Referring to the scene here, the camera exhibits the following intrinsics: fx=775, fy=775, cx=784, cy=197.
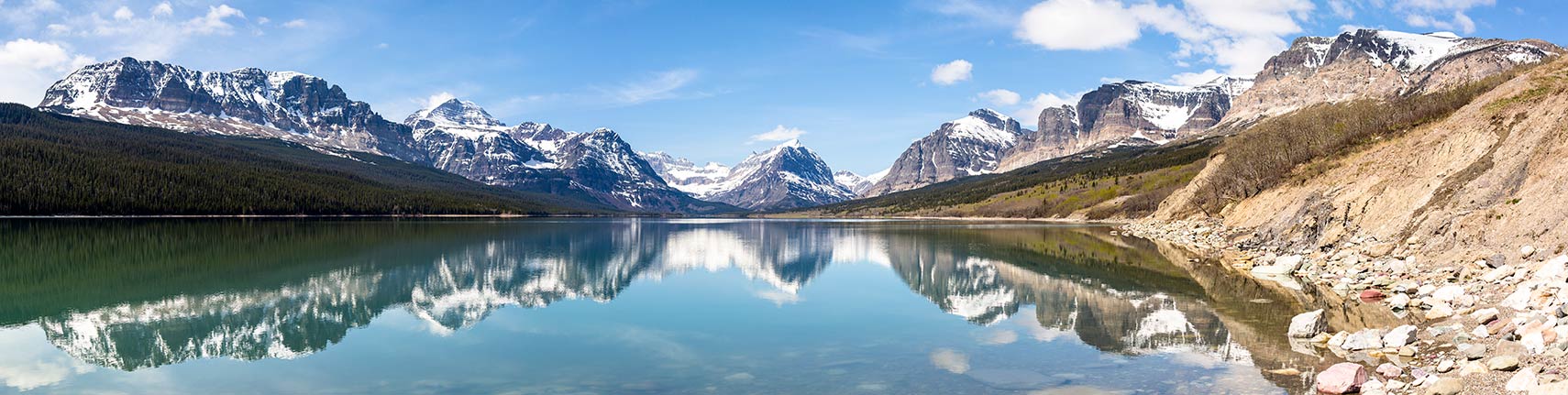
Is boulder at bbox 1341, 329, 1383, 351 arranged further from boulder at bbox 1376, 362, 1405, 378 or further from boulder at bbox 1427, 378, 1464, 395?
boulder at bbox 1427, 378, 1464, 395

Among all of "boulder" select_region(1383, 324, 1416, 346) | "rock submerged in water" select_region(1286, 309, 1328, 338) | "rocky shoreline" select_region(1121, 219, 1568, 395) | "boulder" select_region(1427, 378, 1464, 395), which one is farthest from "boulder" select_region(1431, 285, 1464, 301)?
"boulder" select_region(1427, 378, 1464, 395)

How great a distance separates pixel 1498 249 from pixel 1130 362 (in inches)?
725

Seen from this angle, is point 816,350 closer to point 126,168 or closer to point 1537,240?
point 1537,240

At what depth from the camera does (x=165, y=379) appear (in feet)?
61.0

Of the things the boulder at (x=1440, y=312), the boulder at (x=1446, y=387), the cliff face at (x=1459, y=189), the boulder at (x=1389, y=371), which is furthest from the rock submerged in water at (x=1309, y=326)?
the cliff face at (x=1459, y=189)

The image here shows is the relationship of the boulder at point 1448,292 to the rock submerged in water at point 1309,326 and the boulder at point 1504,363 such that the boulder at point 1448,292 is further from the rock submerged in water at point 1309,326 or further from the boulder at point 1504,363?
the boulder at point 1504,363

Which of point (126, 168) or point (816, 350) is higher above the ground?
point (126, 168)

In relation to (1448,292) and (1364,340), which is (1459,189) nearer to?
(1448,292)

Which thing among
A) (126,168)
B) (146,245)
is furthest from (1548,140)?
(126,168)

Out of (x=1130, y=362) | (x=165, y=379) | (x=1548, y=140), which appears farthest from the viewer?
(x=1548, y=140)

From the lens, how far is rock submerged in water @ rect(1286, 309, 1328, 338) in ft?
72.3

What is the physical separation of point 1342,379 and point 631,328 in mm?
20565

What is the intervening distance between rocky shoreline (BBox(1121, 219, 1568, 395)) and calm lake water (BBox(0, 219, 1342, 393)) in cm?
135

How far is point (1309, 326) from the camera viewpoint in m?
22.1
